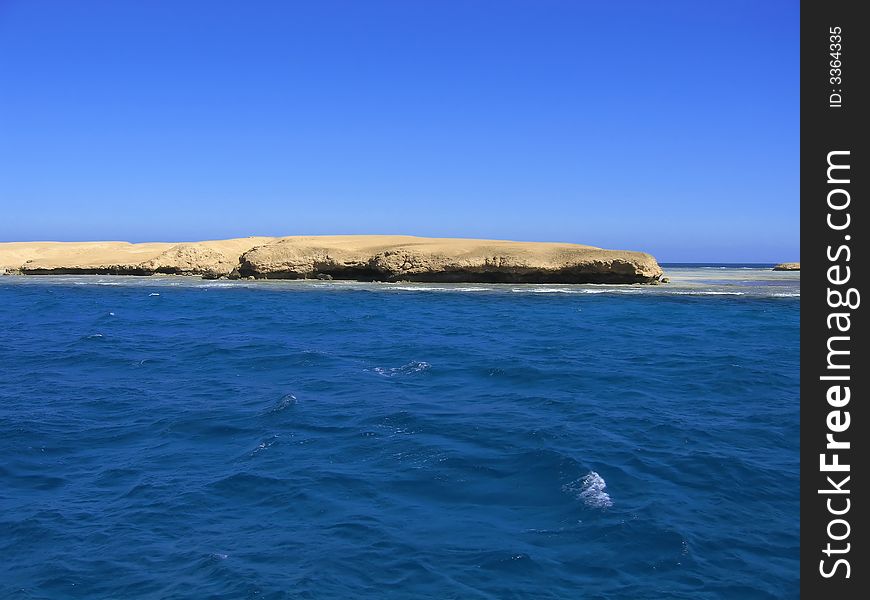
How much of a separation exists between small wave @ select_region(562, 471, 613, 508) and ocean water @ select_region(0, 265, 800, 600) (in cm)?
3

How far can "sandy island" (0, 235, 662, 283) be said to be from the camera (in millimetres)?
40562

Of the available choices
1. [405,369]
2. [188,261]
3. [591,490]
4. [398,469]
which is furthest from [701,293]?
[188,261]

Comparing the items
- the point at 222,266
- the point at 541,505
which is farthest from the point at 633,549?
the point at 222,266

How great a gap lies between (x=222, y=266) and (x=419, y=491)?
1800 inches

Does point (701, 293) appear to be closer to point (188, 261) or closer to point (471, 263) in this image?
point (471, 263)

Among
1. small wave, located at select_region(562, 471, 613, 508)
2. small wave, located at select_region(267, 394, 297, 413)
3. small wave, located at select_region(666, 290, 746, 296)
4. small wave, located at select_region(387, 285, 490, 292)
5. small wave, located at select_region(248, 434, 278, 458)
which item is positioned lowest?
small wave, located at select_region(562, 471, 613, 508)

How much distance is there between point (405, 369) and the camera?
48.8 ft

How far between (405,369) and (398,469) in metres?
6.57

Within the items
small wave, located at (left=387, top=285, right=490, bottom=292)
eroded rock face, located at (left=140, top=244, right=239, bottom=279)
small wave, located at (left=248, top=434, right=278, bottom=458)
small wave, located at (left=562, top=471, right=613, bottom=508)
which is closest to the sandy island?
eroded rock face, located at (left=140, top=244, right=239, bottom=279)

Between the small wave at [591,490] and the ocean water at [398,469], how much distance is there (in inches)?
1.4

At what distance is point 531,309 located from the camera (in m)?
27.9

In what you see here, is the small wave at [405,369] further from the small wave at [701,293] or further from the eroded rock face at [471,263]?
the eroded rock face at [471,263]
